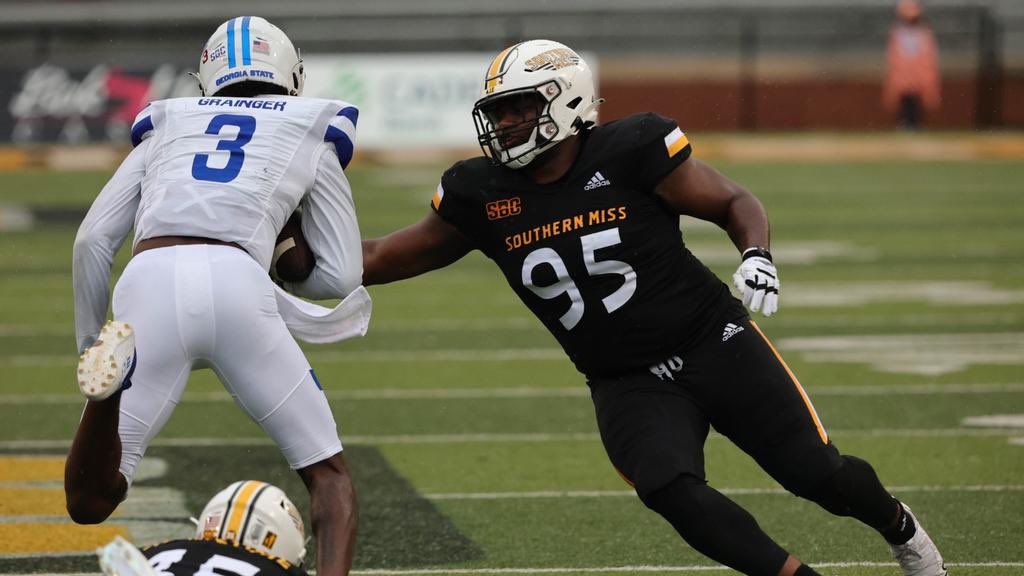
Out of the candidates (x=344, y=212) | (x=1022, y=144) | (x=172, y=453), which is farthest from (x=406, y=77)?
(x=344, y=212)

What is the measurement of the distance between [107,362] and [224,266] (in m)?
0.48

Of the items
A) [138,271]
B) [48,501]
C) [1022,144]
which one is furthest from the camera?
[1022,144]

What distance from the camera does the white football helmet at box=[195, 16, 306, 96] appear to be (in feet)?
12.8

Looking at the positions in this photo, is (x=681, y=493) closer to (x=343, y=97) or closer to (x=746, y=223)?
(x=746, y=223)

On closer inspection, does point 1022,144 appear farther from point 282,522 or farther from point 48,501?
point 282,522

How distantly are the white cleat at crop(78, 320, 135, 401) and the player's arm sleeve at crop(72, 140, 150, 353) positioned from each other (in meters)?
0.64

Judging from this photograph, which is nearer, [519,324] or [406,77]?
[519,324]

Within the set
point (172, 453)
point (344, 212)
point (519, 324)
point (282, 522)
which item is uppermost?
point (344, 212)

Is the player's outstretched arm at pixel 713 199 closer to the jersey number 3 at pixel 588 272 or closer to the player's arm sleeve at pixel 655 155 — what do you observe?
the player's arm sleeve at pixel 655 155

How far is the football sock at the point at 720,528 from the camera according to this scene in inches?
140

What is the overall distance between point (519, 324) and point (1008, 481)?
4.15 m

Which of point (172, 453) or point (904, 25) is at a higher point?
point (172, 453)

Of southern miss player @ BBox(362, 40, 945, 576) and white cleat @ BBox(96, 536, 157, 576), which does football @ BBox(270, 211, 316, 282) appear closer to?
southern miss player @ BBox(362, 40, 945, 576)

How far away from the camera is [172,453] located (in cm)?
620
